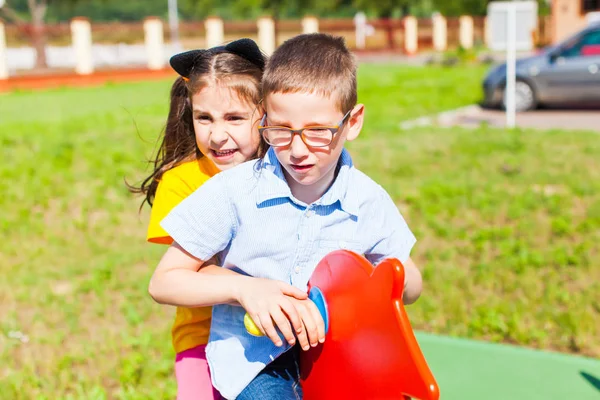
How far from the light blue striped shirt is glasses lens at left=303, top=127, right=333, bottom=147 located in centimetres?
15

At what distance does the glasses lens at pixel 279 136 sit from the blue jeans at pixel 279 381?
1.72 ft

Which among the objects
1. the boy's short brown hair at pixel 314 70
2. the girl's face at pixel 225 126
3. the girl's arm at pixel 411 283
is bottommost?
the girl's arm at pixel 411 283

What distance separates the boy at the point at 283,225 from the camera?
5.11ft

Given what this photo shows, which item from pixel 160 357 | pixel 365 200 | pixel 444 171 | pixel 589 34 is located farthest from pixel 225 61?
pixel 589 34

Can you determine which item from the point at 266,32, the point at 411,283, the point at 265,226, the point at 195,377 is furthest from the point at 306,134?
the point at 266,32

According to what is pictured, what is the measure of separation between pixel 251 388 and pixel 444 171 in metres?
4.94

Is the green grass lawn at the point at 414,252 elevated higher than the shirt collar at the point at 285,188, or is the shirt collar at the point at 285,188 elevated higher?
the shirt collar at the point at 285,188

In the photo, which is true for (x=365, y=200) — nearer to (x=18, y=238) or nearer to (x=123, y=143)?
(x=18, y=238)

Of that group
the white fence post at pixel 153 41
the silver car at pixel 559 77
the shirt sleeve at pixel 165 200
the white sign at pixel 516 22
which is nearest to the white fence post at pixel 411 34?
the white fence post at pixel 153 41

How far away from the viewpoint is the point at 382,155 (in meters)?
6.95

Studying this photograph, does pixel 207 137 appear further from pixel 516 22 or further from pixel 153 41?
pixel 153 41

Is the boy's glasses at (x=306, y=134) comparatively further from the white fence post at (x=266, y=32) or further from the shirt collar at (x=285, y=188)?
the white fence post at (x=266, y=32)

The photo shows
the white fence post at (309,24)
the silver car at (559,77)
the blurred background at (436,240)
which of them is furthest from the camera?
the white fence post at (309,24)

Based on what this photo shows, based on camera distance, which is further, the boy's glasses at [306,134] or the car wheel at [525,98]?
the car wheel at [525,98]
